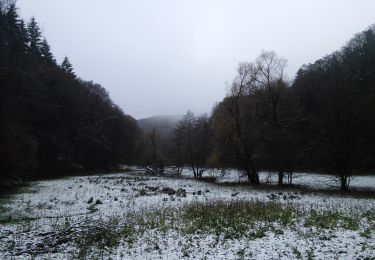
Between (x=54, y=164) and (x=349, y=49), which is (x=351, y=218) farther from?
(x=349, y=49)

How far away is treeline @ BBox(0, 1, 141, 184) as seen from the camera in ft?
115

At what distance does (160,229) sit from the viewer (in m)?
14.4

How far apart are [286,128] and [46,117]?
1847 inches

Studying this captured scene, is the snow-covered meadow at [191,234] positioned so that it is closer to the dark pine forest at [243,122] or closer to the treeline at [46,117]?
the dark pine forest at [243,122]

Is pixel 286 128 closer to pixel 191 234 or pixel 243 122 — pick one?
pixel 243 122

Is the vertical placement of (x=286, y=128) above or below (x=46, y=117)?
below

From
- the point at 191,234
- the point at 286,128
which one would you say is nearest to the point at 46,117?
the point at 286,128

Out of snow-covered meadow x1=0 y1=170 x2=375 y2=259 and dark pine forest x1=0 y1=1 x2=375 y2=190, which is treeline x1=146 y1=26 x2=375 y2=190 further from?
snow-covered meadow x1=0 y1=170 x2=375 y2=259

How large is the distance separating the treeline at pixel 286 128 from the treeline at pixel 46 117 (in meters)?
23.1

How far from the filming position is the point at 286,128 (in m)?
40.2

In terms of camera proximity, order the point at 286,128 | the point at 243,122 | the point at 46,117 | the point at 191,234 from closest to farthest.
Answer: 1. the point at 191,234
2. the point at 286,128
3. the point at 243,122
4. the point at 46,117

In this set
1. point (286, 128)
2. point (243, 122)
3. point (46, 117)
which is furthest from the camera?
point (46, 117)

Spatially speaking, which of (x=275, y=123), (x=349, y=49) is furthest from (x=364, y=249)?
(x=349, y=49)

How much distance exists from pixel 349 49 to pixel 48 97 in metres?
59.5
